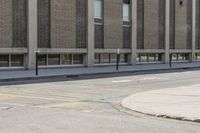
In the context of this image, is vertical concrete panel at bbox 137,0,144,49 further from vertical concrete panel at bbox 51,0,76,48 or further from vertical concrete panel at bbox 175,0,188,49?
vertical concrete panel at bbox 51,0,76,48

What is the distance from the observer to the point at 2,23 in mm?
32438

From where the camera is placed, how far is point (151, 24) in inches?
1871

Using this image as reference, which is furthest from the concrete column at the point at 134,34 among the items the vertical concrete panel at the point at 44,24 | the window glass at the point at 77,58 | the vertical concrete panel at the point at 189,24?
the vertical concrete panel at the point at 189,24

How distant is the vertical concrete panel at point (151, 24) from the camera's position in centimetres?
4656

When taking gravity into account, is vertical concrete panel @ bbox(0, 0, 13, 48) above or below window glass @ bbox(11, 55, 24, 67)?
above

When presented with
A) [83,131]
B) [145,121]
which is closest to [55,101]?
[145,121]

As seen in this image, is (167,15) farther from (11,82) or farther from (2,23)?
(11,82)

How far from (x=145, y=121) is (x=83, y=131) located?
2.07 metres

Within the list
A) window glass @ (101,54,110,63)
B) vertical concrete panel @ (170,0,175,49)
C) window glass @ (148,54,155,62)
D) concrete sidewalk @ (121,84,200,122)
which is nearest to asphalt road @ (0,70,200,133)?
concrete sidewalk @ (121,84,200,122)

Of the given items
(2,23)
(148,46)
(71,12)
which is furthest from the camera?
(148,46)

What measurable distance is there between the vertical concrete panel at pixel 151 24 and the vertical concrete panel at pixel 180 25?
4.12m

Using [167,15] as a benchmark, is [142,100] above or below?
below

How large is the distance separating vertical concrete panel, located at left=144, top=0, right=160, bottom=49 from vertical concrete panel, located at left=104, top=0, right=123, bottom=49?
4.30 meters

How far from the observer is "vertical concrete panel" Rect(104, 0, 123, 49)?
4125 cm
